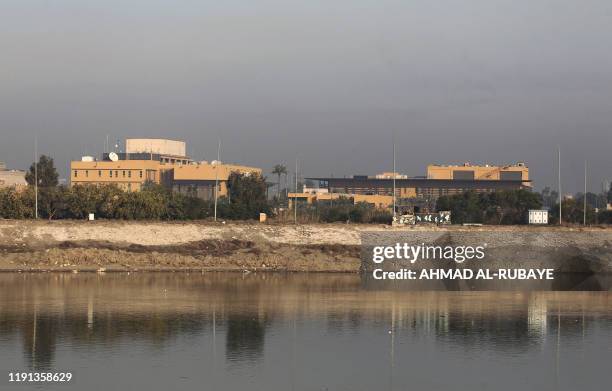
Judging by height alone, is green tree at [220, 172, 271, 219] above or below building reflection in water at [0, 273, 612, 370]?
above

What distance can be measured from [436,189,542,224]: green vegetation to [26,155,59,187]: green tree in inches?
2376

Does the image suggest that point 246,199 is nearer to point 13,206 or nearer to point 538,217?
point 13,206

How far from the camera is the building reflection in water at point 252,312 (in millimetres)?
54125

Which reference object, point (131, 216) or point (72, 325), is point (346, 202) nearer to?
point (131, 216)

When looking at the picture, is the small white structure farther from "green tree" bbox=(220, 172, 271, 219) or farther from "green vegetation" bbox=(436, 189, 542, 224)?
"green tree" bbox=(220, 172, 271, 219)

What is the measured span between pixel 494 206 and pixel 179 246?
220 ft

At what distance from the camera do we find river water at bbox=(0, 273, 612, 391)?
43.7 meters

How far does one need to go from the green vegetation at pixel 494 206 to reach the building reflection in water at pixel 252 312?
64.2 meters

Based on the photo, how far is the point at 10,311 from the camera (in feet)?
206

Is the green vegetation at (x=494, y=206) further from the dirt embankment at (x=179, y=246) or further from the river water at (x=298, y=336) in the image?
the river water at (x=298, y=336)

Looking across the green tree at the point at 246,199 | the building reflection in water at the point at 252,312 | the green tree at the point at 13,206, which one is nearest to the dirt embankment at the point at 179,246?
the building reflection in water at the point at 252,312

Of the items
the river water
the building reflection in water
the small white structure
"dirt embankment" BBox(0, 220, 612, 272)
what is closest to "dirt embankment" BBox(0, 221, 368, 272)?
"dirt embankment" BBox(0, 220, 612, 272)

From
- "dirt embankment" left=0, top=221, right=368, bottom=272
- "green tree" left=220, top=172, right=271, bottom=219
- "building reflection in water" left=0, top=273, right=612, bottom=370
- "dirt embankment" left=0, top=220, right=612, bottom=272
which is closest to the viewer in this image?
"building reflection in water" left=0, top=273, right=612, bottom=370

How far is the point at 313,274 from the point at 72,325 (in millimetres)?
39517
